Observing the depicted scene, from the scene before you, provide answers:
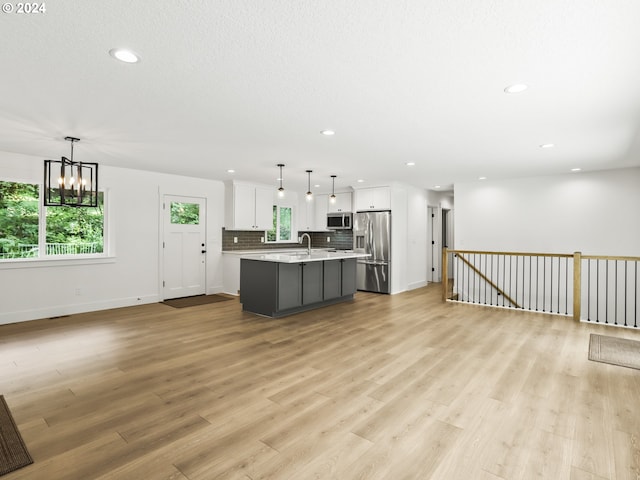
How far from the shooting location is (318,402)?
267 centimetres

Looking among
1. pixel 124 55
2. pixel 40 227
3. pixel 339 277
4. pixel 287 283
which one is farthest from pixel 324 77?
pixel 40 227

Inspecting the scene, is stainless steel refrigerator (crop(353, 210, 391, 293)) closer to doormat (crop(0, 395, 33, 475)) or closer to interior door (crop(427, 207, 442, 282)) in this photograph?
interior door (crop(427, 207, 442, 282))

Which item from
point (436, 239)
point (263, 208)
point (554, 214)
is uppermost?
point (263, 208)

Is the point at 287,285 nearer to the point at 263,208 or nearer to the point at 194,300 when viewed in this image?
the point at 194,300

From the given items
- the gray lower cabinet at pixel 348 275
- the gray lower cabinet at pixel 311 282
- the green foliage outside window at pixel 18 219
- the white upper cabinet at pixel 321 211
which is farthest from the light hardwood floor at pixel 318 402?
the white upper cabinet at pixel 321 211

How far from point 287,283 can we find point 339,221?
337 centimetres

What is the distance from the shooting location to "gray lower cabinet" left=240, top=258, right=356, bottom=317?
5.31m

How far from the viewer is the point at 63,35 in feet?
6.41

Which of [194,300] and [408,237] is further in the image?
[408,237]

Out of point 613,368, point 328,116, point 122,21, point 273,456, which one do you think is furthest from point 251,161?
point 613,368

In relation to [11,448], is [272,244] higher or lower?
higher

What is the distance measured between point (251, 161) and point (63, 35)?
337 cm

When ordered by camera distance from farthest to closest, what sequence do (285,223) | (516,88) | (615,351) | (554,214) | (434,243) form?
1. (434,243)
2. (285,223)
3. (554,214)
4. (615,351)
5. (516,88)

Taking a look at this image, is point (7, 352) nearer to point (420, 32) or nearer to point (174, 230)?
point (174, 230)
